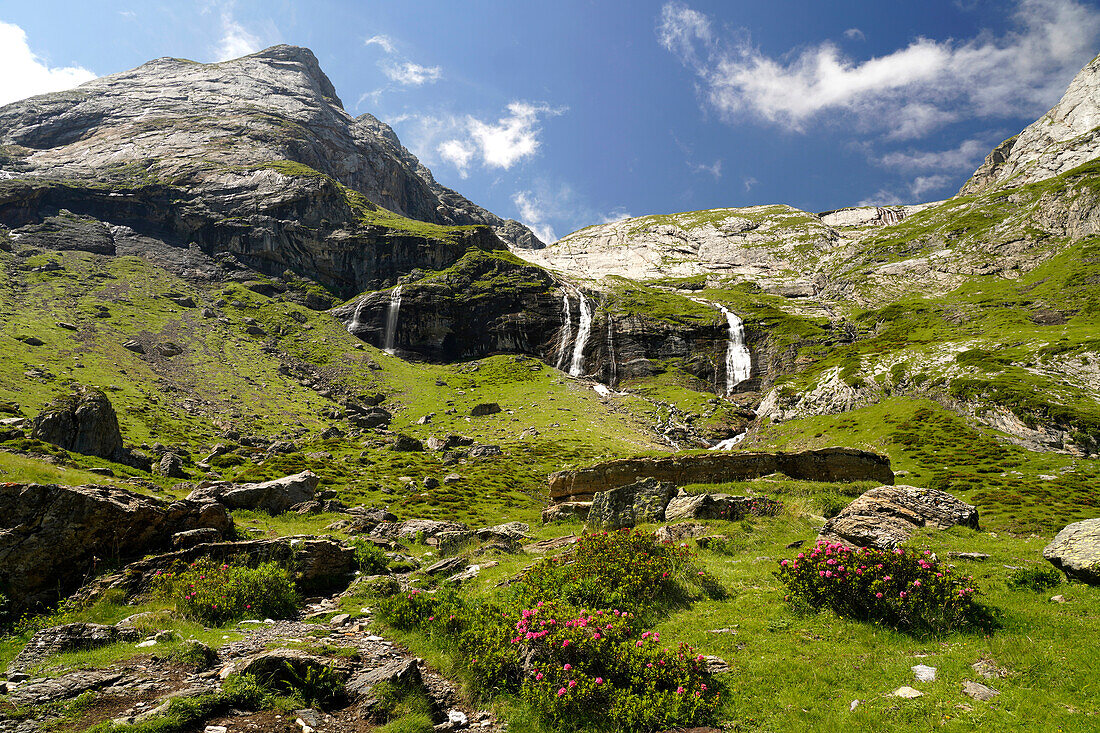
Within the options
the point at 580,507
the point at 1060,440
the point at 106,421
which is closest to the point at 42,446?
the point at 106,421

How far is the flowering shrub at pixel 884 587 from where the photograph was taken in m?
9.23

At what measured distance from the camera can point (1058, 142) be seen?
475ft

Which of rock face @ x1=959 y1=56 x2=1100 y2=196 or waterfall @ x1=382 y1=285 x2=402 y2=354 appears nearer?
waterfall @ x1=382 y1=285 x2=402 y2=354

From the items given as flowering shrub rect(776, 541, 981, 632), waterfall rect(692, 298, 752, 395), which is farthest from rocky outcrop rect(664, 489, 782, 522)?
waterfall rect(692, 298, 752, 395)

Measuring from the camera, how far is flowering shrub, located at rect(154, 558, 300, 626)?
1237cm

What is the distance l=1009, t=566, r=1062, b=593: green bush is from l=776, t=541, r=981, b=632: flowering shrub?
5.07 feet

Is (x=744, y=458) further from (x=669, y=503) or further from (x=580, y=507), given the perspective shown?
(x=580, y=507)

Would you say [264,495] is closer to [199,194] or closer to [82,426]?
[82,426]

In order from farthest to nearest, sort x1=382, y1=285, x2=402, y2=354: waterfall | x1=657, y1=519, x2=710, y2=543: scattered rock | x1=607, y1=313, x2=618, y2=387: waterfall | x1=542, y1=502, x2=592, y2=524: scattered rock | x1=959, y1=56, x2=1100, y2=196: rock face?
x1=959, y1=56, x2=1100, y2=196: rock face
x1=382, y1=285, x2=402, y2=354: waterfall
x1=607, y1=313, x2=618, y2=387: waterfall
x1=542, y1=502, x2=592, y2=524: scattered rock
x1=657, y1=519, x2=710, y2=543: scattered rock

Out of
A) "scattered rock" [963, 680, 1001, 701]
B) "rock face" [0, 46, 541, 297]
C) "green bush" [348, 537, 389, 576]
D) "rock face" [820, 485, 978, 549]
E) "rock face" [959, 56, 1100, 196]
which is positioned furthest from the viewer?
"rock face" [959, 56, 1100, 196]

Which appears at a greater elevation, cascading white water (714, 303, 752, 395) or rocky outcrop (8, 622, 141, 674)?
cascading white water (714, 303, 752, 395)

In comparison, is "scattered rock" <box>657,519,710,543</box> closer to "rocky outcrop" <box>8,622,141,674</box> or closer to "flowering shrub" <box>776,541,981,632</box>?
"flowering shrub" <box>776,541,981,632</box>

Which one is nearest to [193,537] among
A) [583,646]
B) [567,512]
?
[583,646]

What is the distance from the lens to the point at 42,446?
106 feet
